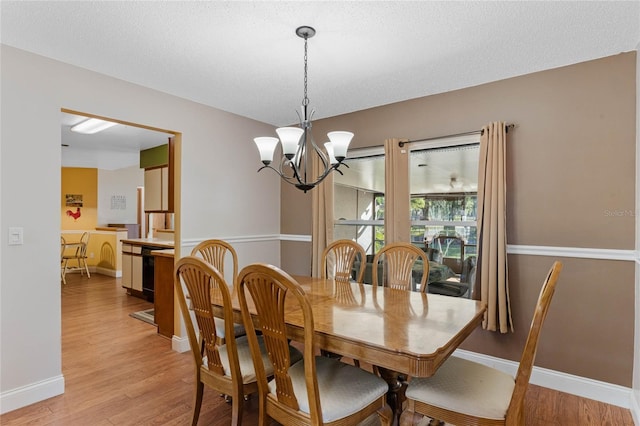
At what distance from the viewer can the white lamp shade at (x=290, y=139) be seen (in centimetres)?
216

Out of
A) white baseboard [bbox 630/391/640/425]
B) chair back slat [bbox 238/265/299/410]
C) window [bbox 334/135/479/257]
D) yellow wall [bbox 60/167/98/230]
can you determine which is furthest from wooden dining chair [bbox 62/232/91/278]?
white baseboard [bbox 630/391/640/425]

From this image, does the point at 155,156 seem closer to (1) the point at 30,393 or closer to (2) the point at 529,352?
(1) the point at 30,393

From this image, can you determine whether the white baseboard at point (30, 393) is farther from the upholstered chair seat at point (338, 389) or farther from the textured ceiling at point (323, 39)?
the textured ceiling at point (323, 39)

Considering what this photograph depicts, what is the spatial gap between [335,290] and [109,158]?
684cm

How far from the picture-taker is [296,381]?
1735 millimetres

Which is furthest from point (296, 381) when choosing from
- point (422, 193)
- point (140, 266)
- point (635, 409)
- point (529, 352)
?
point (140, 266)

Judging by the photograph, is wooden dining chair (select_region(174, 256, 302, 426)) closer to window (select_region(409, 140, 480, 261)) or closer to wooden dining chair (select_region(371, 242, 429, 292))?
wooden dining chair (select_region(371, 242, 429, 292))

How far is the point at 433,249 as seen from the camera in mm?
3496

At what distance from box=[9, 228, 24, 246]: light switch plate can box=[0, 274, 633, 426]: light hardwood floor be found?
3.68 feet

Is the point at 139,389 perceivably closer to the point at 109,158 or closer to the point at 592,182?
the point at 592,182

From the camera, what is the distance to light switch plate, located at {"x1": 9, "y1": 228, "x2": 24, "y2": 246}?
240 centimetres

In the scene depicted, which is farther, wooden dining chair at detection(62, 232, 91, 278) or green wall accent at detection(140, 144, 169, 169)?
wooden dining chair at detection(62, 232, 91, 278)

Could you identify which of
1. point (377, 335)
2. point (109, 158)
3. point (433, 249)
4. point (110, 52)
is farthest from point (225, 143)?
point (109, 158)

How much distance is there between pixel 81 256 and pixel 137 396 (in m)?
6.19
